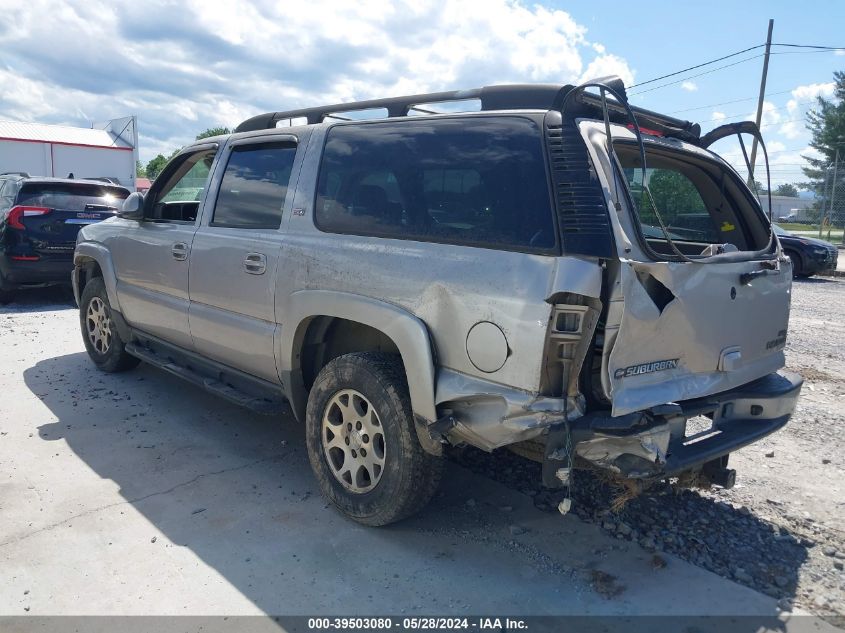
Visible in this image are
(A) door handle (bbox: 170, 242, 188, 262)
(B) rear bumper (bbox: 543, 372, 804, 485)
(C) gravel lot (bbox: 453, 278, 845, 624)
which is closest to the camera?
(B) rear bumper (bbox: 543, 372, 804, 485)

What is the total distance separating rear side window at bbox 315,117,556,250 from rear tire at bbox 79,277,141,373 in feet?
10.1

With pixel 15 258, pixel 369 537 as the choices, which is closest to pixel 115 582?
pixel 369 537

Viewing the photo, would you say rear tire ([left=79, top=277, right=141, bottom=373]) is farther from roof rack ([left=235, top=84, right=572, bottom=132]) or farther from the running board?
roof rack ([left=235, top=84, right=572, bottom=132])

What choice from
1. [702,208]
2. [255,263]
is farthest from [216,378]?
[702,208]

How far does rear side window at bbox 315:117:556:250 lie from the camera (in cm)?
278

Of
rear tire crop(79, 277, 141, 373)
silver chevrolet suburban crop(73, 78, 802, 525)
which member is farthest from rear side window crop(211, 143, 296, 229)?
rear tire crop(79, 277, 141, 373)

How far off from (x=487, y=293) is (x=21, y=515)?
8.93ft

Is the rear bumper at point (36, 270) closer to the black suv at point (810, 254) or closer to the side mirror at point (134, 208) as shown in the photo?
the side mirror at point (134, 208)

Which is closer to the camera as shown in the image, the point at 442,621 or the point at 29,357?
the point at 442,621

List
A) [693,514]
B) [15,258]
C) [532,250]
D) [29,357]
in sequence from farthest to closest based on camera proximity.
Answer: [15,258], [29,357], [693,514], [532,250]

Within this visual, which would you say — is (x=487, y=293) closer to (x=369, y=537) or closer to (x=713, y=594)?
(x=369, y=537)

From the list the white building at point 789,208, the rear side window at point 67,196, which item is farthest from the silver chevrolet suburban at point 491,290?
the rear side window at point 67,196

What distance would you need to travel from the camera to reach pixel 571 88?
2877mm

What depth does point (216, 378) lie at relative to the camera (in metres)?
4.51
